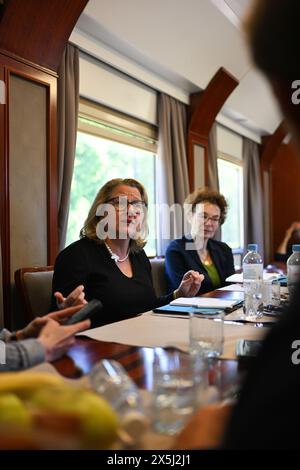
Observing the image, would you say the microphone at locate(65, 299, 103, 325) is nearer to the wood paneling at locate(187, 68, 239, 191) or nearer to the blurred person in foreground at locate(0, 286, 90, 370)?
the blurred person in foreground at locate(0, 286, 90, 370)

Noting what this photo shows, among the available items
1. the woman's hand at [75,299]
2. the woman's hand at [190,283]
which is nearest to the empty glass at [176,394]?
the woman's hand at [75,299]

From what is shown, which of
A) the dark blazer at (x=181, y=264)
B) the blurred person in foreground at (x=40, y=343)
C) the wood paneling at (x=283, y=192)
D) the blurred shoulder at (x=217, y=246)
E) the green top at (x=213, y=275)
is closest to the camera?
the blurred person in foreground at (x=40, y=343)

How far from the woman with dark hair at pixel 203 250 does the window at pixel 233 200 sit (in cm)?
291

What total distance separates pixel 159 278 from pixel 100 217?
0.96 meters

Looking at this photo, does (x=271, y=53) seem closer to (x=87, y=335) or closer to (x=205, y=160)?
(x=87, y=335)

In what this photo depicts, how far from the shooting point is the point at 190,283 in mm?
2000

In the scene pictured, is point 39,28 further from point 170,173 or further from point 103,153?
point 170,173

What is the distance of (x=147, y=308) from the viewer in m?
1.91

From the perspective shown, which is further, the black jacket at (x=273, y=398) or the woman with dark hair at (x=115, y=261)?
the woman with dark hair at (x=115, y=261)

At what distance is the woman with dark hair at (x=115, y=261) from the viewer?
5.87 ft

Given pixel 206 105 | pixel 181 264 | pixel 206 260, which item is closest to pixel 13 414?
pixel 181 264

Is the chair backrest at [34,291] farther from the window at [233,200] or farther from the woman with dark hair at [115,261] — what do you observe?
the window at [233,200]

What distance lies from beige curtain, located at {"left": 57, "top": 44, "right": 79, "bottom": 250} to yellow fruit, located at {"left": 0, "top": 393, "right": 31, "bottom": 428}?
7.86 feet

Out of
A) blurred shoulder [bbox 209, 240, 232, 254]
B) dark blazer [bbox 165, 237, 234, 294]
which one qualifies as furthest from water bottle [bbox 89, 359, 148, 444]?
blurred shoulder [bbox 209, 240, 232, 254]
